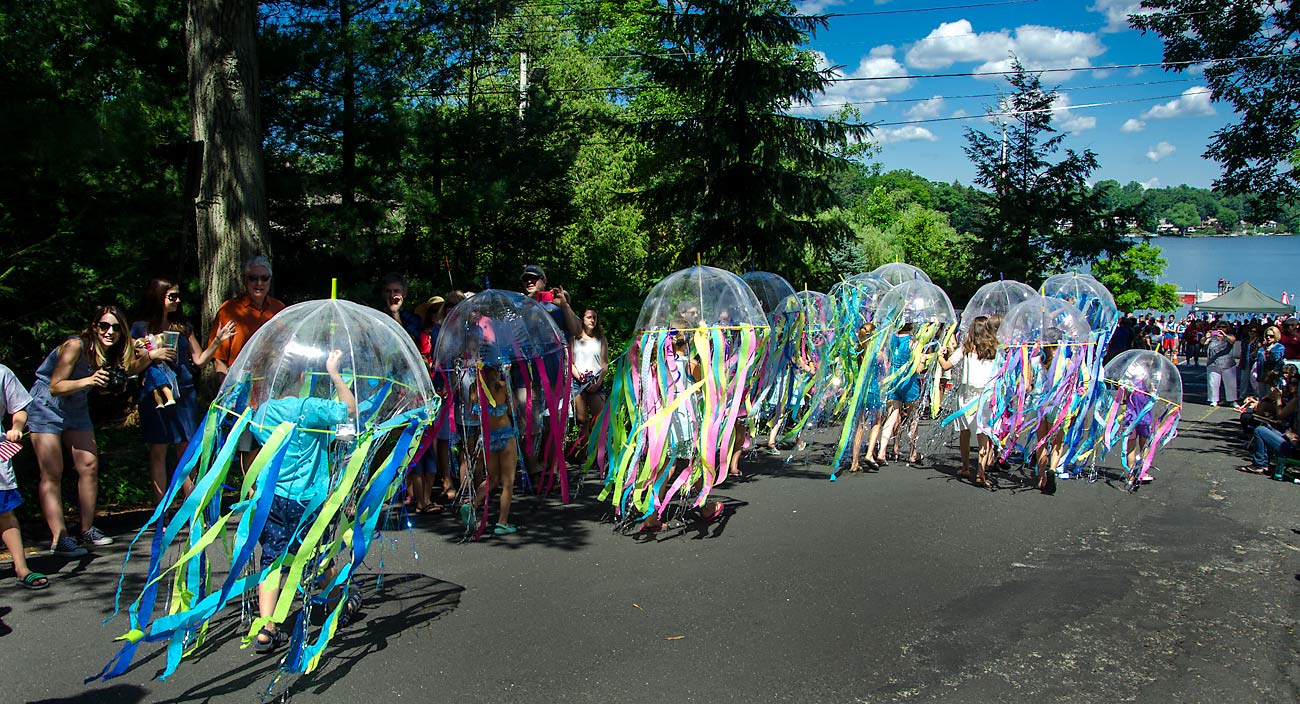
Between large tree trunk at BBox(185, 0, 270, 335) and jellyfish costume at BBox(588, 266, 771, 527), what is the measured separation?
3.79 m

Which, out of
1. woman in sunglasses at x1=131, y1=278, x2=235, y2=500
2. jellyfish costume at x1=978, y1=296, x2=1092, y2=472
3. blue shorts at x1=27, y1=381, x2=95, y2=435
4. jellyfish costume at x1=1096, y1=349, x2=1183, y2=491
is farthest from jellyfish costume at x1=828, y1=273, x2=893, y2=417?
blue shorts at x1=27, y1=381, x2=95, y2=435

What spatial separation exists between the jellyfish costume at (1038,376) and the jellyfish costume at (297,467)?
19.0 ft

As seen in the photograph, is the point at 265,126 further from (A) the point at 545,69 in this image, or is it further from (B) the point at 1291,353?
(B) the point at 1291,353

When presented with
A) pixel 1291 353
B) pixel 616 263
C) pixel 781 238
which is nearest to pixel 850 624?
pixel 781 238

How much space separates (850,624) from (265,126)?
9683 mm

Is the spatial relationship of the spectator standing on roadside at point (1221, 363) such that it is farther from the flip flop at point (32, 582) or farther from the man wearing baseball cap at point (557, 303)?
the flip flop at point (32, 582)

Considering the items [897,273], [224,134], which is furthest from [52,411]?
[897,273]

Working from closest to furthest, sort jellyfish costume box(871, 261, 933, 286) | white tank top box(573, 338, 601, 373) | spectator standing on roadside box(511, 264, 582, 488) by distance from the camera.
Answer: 1. spectator standing on roadside box(511, 264, 582, 488)
2. white tank top box(573, 338, 601, 373)
3. jellyfish costume box(871, 261, 933, 286)

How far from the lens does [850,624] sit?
489 cm

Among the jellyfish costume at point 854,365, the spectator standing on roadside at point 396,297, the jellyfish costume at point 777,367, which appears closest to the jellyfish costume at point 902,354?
the jellyfish costume at point 854,365

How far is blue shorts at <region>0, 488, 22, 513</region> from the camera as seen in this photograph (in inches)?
198

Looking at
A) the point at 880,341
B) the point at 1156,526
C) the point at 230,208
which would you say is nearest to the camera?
the point at 1156,526

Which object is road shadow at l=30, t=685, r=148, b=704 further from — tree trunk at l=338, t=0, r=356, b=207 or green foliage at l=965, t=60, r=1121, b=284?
green foliage at l=965, t=60, r=1121, b=284

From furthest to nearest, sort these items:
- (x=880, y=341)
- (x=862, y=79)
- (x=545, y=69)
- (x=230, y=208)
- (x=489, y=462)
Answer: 1. (x=545, y=69)
2. (x=862, y=79)
3. (x=880, y=341)
4. (x=230, y=208)
5. (x=489, y=462)
